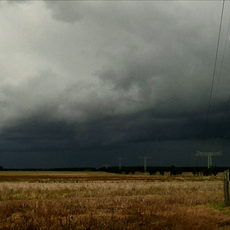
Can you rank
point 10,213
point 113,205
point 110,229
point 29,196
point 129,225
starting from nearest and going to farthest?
point 110,229
point 129,225
point 10,213
point 113,205
point 29,196

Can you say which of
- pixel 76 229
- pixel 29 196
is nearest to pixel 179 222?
pixel 76 229

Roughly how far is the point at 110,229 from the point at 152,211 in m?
6.31

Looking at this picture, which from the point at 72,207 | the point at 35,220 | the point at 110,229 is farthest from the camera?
the point at 72,207

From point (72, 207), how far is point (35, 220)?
228 inches

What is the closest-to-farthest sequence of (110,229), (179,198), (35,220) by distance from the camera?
1. (110,229)
2. (35,220)
3. (179,198)

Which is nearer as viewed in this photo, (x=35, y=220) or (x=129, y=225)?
(x=129, y=225)

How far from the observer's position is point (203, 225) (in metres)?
14.9

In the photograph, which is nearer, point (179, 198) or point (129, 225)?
point (129, 225)

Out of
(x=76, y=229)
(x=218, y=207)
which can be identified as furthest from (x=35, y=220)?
(x=218, y=207)

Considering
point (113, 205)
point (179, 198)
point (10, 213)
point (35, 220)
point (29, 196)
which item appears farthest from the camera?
point (29, 196)

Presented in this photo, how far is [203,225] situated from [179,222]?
120cm

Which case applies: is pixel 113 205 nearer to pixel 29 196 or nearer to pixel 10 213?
pixel 10 213

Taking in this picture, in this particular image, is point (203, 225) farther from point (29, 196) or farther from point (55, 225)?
point (29, 196)

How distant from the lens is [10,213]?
19.5 metres
